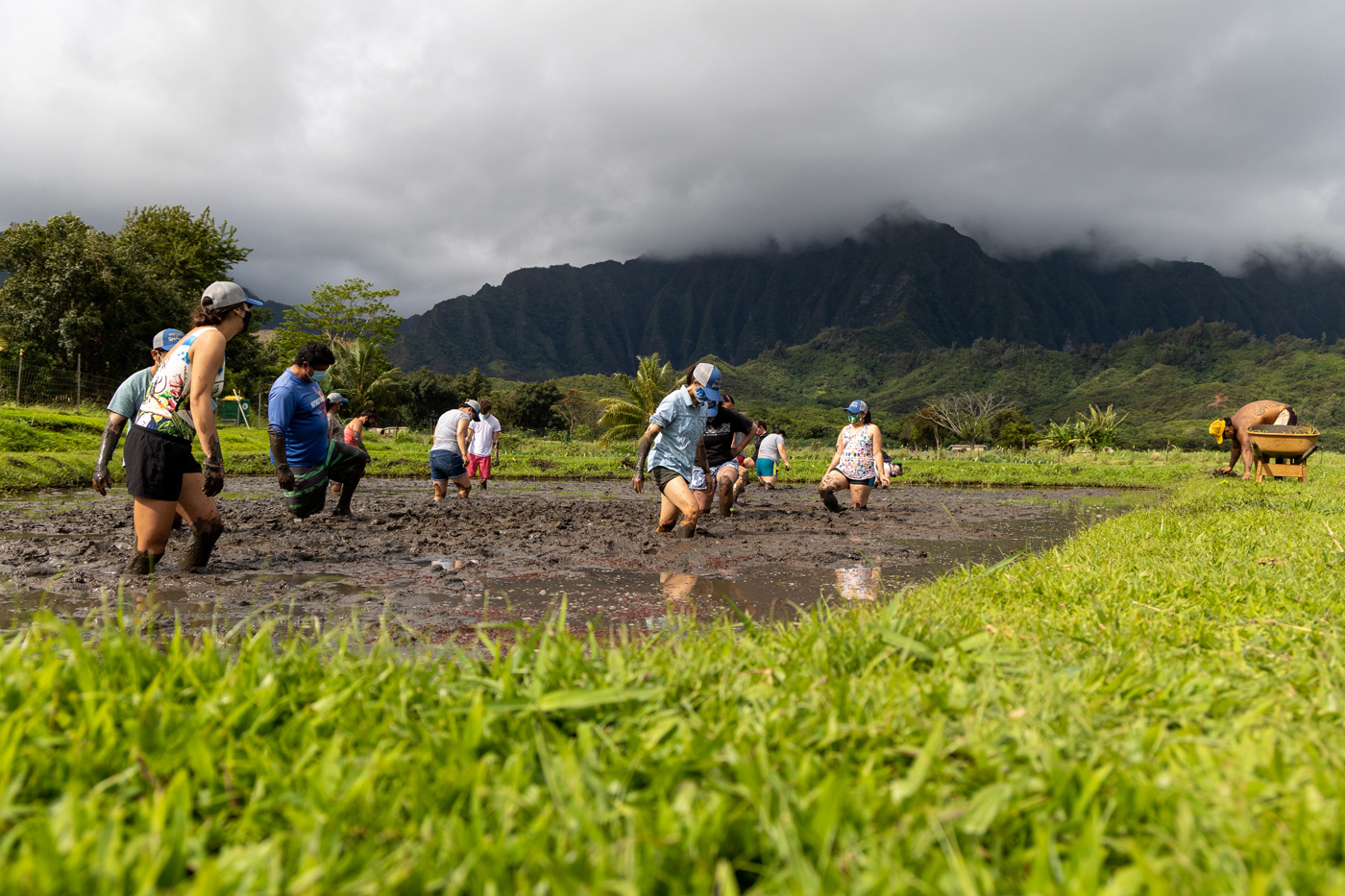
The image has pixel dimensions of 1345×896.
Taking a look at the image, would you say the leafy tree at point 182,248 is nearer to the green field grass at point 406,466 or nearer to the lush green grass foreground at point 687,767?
the green field grass at point 406,466

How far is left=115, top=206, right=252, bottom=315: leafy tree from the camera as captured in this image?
37906 mm

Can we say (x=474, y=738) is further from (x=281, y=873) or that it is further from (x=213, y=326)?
(x=213, y=326)

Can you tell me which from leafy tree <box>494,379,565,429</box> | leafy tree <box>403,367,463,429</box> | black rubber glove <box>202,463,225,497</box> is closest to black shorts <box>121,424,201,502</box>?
black rubber glove <box>202,463,225,497</box>

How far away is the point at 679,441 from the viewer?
8.23 m

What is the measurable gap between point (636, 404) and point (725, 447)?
34.3 m

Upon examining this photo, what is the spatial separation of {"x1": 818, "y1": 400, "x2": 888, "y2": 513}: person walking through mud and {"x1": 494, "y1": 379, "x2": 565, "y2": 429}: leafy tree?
216 ft

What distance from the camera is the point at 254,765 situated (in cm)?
168

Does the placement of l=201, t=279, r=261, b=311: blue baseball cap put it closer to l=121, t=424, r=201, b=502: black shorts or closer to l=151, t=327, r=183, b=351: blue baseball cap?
l=121, t=424, r=201, b=502: black shorts

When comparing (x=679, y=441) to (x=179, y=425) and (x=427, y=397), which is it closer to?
(x=179, y=425)

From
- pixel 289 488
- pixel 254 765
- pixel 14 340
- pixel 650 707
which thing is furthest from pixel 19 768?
pixel 14 340

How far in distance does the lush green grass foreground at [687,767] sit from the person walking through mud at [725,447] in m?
7.85

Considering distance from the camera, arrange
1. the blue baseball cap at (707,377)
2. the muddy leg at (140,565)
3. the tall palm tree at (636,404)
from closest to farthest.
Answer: the muddy leg at (140,565)
the blue baseball cap at (707,377)
the tall palm tree at (636,404)

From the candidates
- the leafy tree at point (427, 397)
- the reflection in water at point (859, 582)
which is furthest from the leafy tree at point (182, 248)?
the reflection in water at point (859, 582)

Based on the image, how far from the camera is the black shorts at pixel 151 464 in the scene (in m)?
5.00
